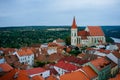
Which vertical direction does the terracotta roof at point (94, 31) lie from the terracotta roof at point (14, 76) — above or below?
above

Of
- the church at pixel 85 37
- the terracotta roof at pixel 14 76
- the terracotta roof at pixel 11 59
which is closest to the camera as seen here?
the terracotta roof at pixel 14 76

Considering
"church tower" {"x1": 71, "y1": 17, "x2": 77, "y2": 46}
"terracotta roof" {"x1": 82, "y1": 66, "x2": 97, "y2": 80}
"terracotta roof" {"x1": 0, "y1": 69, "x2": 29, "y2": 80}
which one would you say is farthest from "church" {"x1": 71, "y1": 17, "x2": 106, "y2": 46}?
"terracotta roof" {"x1": 0, "y1": 69, "x2": 29, "y2": 80}

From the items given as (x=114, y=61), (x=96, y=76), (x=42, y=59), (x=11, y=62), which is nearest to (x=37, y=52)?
(x=42, y=59)

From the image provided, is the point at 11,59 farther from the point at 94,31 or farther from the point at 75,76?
the point at 94,31

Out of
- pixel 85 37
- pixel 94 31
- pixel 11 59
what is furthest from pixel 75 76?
pixel 94 31

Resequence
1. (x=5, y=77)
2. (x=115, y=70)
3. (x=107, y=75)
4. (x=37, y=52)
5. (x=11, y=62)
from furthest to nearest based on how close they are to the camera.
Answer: (x=37, y=52)
(x=11, y=62)
(x=115, y=70)
(x=107, y=75)
(x=5, y=77)

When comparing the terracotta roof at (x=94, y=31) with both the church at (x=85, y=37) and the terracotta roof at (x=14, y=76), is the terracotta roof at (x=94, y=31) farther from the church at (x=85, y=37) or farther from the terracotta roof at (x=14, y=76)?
the terracotta roof at (x=14, y=76)

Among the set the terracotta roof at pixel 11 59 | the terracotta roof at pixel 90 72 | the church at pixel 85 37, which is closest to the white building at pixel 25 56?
the terracotta roof at pixel 11 59

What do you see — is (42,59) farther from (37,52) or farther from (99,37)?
(99,37)

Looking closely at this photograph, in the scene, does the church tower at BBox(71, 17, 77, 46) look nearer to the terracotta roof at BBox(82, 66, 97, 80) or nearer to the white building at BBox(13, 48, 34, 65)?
the white building at BBox(13, 48, 34, 65)

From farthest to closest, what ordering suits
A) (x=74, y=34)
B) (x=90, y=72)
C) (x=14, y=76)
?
(x=74, y=34)
(x=90, y=72)
(x=14, y=76)

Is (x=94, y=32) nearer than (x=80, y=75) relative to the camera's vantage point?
No
